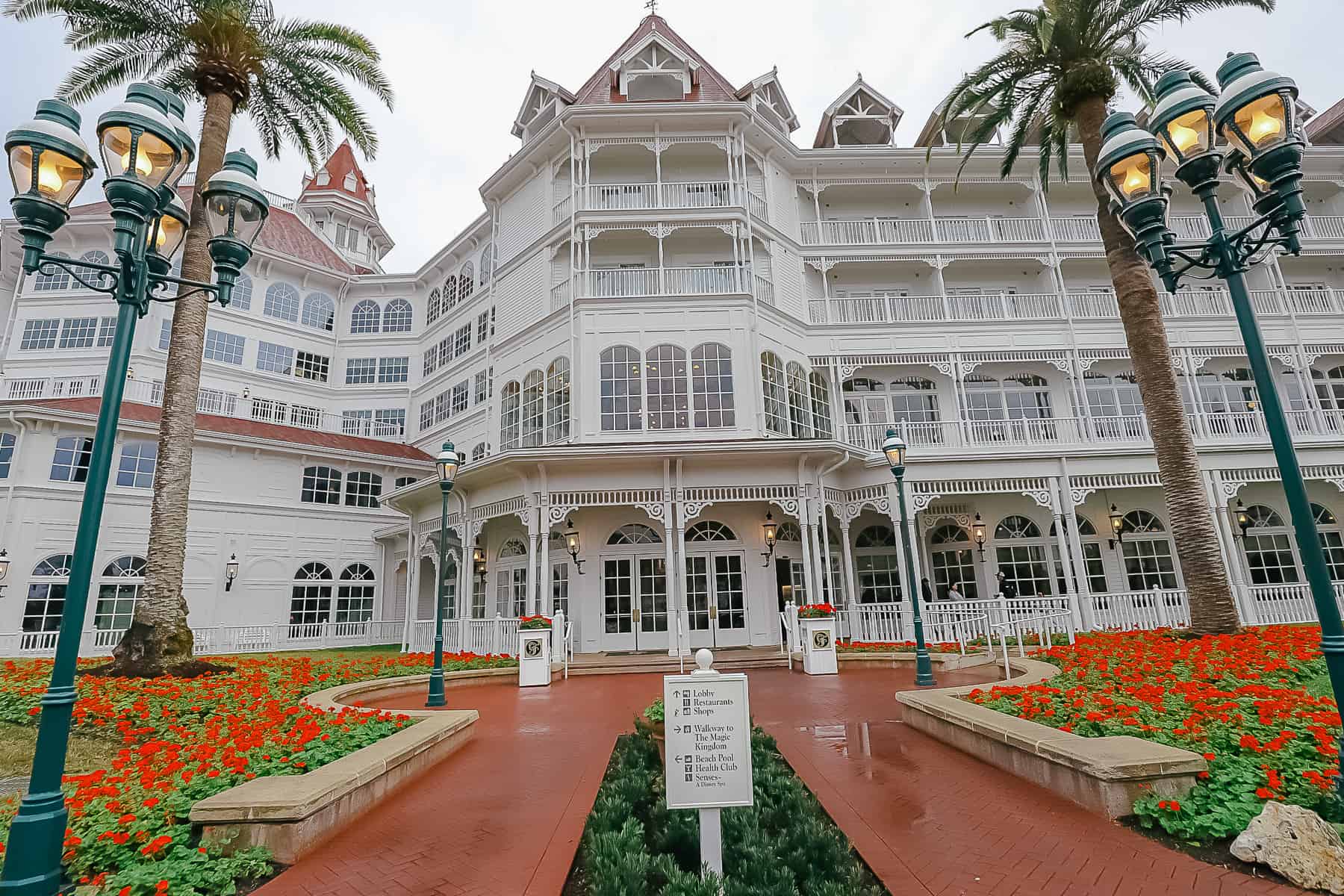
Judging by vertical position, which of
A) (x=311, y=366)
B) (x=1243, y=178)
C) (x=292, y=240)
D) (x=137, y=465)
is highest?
A: (x=292, y=240)

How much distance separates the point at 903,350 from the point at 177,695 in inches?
735

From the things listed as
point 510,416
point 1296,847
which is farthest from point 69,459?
point 1296,847

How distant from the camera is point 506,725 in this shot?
8.28 metres

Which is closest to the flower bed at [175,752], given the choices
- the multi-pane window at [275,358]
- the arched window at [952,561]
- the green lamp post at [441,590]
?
the green lamp post at [441,590]

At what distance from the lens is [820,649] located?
12.3 m

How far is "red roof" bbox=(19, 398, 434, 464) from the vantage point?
19289 millimetres

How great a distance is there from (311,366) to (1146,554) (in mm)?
30462

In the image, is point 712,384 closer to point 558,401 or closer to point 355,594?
point 558,401

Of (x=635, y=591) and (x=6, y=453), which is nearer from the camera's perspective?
(x=635, y=591)

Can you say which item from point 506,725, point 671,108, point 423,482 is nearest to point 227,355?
point 423,482

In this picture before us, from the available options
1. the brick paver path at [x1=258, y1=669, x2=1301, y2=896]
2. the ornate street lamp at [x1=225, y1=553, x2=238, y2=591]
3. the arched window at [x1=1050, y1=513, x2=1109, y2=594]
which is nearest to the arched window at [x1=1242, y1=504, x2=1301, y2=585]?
the arched window at [x1=1050, y1=513, x2=1109, y2=594]

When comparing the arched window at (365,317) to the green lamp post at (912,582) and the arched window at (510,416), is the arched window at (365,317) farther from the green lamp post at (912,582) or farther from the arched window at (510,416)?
the green lamp post at (912,582)

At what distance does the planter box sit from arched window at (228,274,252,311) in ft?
91.6

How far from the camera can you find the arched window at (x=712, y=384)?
16750 millimetres
